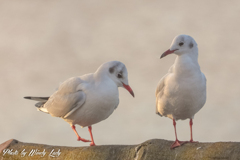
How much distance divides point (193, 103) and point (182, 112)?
1.29 ft

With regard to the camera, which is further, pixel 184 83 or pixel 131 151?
pixel 184 83

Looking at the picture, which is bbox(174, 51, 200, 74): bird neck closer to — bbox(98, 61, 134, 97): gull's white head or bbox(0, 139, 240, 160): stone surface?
bbox(98, 61, 134, 97): gull's white head

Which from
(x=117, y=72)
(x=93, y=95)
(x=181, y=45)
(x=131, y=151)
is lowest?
(x=131, y=151)

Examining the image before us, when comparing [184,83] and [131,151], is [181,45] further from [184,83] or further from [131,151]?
[131,151]

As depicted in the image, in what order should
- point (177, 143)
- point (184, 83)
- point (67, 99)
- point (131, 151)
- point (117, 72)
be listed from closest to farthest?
point (177, 143) → point (131, 151) → point (184, 83) → point (117, 72) → point (67, 99)

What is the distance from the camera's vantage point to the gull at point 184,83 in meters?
8.65

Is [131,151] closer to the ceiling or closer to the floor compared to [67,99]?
closer to the floor

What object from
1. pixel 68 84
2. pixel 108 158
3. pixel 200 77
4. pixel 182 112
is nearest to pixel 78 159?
pixel 108 158

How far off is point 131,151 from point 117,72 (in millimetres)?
1886

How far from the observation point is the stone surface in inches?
291

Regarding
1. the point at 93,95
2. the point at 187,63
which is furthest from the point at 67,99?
the point at 187,63

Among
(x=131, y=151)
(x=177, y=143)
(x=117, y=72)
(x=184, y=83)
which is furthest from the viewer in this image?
(x=117, y=72)

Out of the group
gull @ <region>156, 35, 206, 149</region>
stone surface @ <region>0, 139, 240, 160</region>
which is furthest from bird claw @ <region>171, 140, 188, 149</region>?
gull @ <region>156, 35, 206, 149</region>

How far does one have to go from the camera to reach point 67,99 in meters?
9.23
